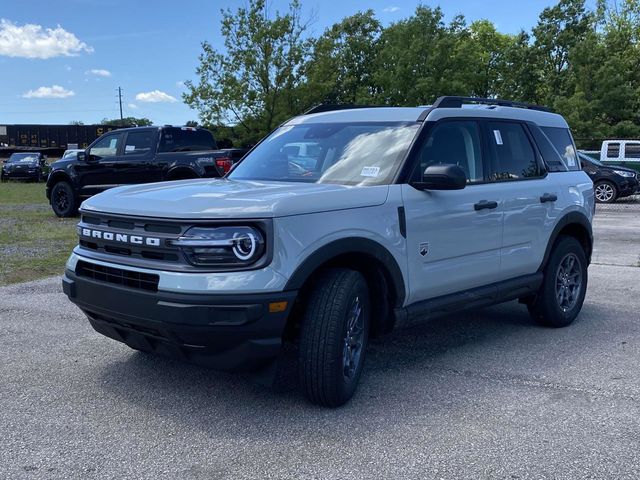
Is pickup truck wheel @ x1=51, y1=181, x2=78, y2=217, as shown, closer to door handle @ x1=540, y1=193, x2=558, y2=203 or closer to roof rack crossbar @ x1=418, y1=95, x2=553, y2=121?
roof rack crossbar @ x1=418, y1=95, x2=553, y2=121

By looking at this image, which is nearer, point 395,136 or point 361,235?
point 361,235

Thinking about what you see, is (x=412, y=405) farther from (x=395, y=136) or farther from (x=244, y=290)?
(x=395, y=136)

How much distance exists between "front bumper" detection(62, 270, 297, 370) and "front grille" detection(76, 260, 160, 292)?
5 cm

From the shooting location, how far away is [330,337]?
3904 millimetres

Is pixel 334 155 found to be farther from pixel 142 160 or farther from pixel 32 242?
pixel 142 160

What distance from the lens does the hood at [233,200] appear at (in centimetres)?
377

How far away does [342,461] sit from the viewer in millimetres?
3445

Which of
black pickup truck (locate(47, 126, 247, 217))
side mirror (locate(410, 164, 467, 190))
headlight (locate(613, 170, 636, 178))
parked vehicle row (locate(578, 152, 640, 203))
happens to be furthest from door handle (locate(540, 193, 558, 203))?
headlight (locate(613, 170, 636, 178))

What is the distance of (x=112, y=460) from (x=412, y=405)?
5.92ft

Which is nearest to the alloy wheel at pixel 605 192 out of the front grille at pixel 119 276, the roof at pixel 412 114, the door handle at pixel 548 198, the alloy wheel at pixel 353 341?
the roof at pixel 412 114

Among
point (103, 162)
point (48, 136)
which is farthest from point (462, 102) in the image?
point (48, 136)

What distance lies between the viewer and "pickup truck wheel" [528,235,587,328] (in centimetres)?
603

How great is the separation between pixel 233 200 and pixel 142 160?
10.7m

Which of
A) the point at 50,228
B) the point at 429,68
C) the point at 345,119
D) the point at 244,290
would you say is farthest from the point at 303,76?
the point at 244,290
